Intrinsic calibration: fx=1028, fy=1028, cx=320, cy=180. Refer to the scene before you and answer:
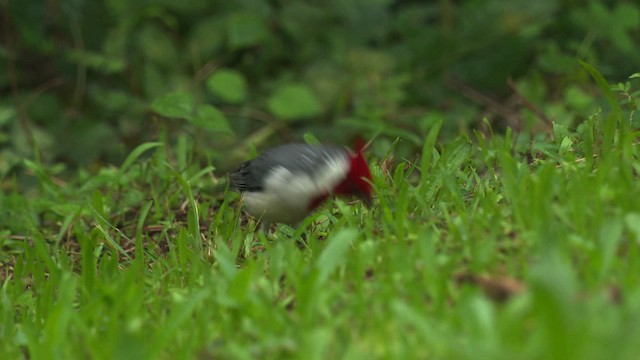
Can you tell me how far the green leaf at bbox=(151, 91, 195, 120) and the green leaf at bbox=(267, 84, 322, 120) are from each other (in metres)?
1.87

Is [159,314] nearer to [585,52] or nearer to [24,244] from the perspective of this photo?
[24,244]

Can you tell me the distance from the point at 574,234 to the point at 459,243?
35cm

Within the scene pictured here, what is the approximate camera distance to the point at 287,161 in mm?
3834

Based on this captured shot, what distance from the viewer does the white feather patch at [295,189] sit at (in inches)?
146

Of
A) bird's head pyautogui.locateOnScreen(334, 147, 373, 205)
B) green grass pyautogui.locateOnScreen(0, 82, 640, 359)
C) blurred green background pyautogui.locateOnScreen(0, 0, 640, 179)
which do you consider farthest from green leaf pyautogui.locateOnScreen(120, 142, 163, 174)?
blurred green background pyautogui.locateOnScreen(0, 0, 640, 179)

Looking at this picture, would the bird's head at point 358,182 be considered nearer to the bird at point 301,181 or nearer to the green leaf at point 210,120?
the bird at point 301,181

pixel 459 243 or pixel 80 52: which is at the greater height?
pixel 459 243

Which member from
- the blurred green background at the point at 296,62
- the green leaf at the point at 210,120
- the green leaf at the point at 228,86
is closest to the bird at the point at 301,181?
the green leaf at the point at 210,120

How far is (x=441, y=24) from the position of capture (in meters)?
7.68

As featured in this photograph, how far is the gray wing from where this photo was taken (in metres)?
3.78

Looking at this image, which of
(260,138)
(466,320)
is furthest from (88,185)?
(466,320)

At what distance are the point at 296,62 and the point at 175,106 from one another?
283cm

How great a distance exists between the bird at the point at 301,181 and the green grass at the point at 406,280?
0.29 ft

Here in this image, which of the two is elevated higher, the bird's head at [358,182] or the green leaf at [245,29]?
the bird's head at [358,182]
